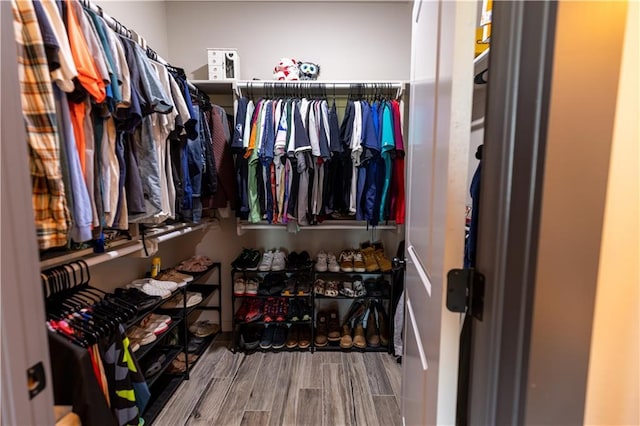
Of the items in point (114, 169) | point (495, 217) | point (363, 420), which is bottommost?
point (363, 420)

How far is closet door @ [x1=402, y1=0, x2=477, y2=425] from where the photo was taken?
55 cm

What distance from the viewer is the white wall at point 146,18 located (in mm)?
1593

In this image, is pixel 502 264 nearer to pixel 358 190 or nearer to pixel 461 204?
pixel 461 204

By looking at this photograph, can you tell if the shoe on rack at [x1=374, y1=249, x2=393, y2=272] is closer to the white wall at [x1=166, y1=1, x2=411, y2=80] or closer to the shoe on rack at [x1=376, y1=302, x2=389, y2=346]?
the shoe on rack at [x1=376, y1=302, x2=389, y2=346]

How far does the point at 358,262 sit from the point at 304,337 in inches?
28.6

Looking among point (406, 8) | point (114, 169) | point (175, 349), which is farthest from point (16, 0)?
point (406, 8)

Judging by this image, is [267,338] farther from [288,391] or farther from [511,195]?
[511,195]

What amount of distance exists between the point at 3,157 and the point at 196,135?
114 centimetres

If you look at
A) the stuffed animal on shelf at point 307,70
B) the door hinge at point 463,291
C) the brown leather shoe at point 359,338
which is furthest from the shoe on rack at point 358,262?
the door hinge at point 463,291

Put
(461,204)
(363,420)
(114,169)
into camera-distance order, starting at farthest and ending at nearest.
A: (363,420) < (114,169) < (461,204)

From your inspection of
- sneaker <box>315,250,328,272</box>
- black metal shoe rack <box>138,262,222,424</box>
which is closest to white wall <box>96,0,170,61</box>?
black metal shoe rack <box>138,262,222,424</box>

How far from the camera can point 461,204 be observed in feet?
1.86

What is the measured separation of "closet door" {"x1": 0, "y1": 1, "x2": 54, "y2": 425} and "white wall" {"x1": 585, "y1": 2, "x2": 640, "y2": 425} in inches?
38.9

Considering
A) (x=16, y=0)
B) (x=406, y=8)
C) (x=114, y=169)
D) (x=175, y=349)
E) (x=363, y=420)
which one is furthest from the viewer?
(x=406, y=8)
